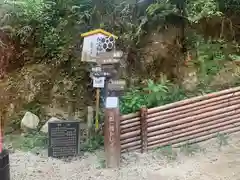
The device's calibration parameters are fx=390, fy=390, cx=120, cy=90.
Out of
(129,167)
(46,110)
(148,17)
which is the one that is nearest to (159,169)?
(129,167)

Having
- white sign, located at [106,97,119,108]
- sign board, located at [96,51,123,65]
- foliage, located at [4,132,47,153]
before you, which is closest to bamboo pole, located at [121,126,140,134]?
white sign, located at [106,97,119,108]

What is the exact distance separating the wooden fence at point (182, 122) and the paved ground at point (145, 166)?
0.52ft

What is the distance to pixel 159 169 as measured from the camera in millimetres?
4523

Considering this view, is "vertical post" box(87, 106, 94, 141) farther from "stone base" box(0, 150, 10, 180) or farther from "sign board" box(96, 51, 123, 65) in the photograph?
"stone base" box(0, 150, 10, 180)

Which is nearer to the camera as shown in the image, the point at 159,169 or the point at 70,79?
the point at 159,169

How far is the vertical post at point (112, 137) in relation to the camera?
176 inches

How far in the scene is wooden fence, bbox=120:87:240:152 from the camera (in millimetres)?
4777

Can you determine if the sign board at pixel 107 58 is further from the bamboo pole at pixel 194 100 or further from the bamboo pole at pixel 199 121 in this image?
the bamboo pole at pixel 199 121

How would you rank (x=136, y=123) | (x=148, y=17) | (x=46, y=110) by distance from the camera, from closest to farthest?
(x=136, y=123), (x=46, y=110), (x=148, y=17)

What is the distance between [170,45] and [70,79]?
5.13ft

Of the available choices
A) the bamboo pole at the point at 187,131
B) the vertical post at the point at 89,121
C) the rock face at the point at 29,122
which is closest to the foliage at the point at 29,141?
the rock face at the point at 29,122

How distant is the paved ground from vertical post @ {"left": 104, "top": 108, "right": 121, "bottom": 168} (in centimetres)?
11

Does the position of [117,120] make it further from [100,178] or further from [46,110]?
[46,110]

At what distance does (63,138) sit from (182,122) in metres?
1.53
